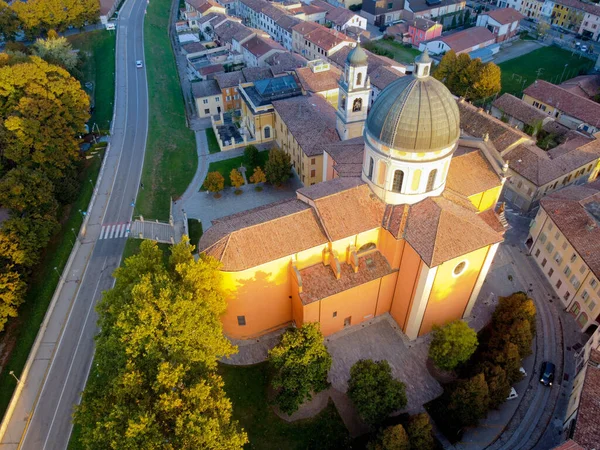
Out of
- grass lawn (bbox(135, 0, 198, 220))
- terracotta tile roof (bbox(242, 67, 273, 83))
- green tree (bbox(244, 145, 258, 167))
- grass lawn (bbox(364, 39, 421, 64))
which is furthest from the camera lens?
grass lawn (bbox(364, 39, 421, 64))

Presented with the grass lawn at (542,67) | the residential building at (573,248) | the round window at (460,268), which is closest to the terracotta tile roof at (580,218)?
the residential building at (573,248)

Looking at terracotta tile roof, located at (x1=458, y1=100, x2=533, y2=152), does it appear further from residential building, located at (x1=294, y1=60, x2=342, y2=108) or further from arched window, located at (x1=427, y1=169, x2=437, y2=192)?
arched window, located at (x1=427, y1=169, x2=437, y2=192)

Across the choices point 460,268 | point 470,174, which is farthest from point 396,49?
point 460,268

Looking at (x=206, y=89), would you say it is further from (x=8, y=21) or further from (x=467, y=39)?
(x=467, y=39)

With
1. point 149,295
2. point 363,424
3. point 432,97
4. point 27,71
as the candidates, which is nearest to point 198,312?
point 149,295

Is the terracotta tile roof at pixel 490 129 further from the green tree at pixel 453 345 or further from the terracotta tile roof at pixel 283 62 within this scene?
the terracotta tile roof at pixel 283 62

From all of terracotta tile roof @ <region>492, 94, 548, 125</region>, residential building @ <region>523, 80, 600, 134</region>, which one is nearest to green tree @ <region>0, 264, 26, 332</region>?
terracotta tile roof @ <region>492, 94, 548, 125</region>

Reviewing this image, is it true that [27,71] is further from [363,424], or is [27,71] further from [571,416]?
[571,416]
